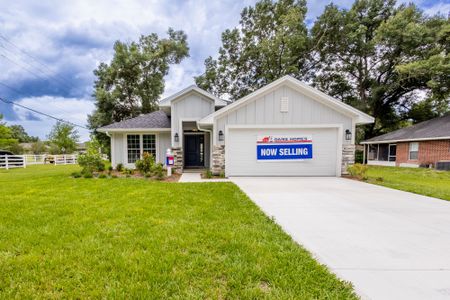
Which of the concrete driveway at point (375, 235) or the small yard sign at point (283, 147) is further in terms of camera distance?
the small yard sign at point (283, 147)

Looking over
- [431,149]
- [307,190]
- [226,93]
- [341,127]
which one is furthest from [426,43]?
[307,190]

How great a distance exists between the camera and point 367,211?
4262 millimetres

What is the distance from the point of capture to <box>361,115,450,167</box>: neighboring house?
1391 cm

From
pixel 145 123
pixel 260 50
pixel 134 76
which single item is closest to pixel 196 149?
pixel 145 123

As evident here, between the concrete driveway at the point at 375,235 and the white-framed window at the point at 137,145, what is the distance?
314 inches

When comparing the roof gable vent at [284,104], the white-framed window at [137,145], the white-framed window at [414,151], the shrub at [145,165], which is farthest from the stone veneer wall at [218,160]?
the white-framed window at [414,151]

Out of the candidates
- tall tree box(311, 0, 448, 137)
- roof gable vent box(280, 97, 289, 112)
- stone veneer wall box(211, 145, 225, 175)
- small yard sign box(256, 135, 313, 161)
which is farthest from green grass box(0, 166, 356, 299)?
tall tree box(311, 0, 448, 137)

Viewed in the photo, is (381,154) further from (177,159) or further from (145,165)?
(145,165)

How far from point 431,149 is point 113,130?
69.5 feet

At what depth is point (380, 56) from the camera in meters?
19.5

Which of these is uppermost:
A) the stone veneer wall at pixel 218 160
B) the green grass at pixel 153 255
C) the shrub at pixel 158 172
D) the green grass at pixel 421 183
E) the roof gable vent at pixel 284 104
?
the roof gable vent at pixel 284 104

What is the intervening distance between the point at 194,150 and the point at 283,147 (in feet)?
18.1

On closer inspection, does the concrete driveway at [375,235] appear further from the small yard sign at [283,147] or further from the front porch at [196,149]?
the front porch at [196,149]

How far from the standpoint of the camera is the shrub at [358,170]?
829 centimetres
